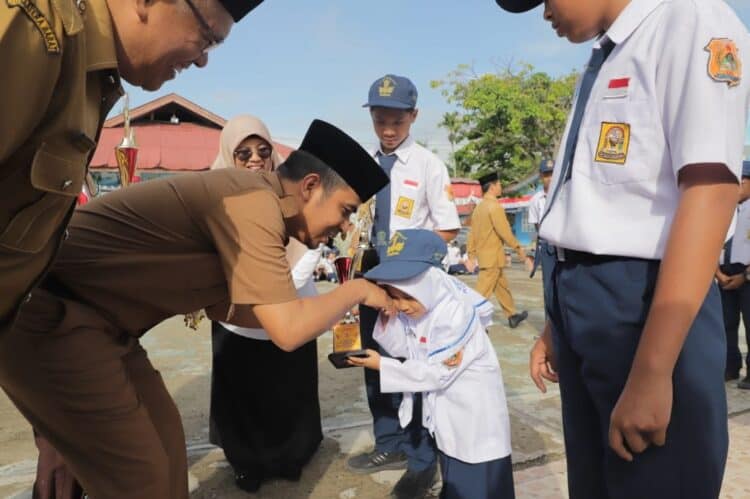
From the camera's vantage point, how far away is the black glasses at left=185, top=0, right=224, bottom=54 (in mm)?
1017

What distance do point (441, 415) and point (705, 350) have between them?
1.30 metres

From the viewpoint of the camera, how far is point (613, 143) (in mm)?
1028

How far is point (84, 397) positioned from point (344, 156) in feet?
3.40

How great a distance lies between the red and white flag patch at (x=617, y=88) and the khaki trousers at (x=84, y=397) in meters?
1.37

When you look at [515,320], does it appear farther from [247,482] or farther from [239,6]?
[239,6]

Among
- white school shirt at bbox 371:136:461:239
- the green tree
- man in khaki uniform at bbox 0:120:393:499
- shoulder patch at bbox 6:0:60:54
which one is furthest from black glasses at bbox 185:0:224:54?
Answer: the green tree

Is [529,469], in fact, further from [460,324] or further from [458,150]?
[458,150]

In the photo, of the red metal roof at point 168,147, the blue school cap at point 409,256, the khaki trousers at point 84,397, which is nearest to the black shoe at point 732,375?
the blue school cap at point 409,256

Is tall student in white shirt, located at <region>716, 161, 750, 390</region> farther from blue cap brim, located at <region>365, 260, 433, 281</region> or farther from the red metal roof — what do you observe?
the red metal roof

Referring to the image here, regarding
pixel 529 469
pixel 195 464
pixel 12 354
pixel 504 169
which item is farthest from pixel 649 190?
pixel 504 169

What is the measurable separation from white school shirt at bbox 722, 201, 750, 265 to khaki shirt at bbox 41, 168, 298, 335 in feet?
12.5

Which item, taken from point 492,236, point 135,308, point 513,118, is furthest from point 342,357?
point 513,118

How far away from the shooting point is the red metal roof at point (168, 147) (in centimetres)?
1174

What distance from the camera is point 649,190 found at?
987mm
